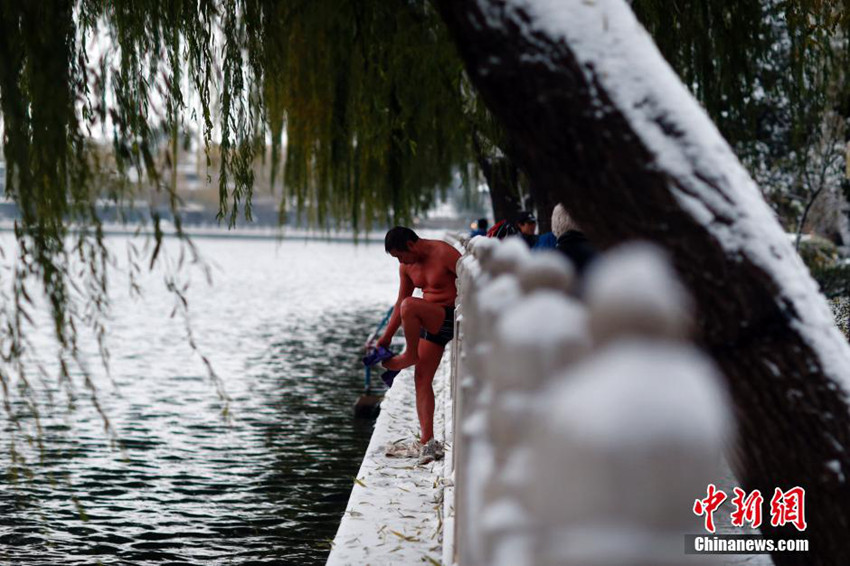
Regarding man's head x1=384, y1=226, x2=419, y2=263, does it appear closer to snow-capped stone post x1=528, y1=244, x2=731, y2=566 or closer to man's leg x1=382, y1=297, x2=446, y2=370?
man's leg x1=382, y1=297, x2=446, y2=370

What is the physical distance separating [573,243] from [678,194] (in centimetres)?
183

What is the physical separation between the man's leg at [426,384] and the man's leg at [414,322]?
58 mm

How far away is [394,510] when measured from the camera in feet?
19.0

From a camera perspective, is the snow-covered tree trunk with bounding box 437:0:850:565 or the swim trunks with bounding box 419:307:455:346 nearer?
the snow-covered tree trunk with bounding box 437:0:850:565

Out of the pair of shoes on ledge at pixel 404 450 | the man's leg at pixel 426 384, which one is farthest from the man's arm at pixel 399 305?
the pair of shoes on ledge at pixel 404 450

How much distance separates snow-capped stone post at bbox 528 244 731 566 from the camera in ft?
4.20

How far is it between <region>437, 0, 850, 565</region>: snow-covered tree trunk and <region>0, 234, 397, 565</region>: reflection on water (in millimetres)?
1197

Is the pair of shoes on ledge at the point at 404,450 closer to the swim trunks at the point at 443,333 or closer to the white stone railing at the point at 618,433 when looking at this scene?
the swim trunks at the point at 443,333

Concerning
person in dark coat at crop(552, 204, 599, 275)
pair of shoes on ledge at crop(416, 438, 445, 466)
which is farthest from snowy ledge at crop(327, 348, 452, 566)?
person in dark coat at crop(552, 204, 599, 275)

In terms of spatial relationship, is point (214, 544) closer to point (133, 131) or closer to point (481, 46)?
point (133, 131)

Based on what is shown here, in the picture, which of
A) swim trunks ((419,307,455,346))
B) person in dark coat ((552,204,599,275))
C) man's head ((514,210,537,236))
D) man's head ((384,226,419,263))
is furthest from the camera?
man's head ((514,210,537,236))

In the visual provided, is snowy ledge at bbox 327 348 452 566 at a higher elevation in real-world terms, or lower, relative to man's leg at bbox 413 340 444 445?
lower

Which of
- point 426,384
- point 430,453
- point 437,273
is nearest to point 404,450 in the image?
point 430,453

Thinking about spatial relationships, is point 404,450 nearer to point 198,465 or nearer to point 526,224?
point 198,465
